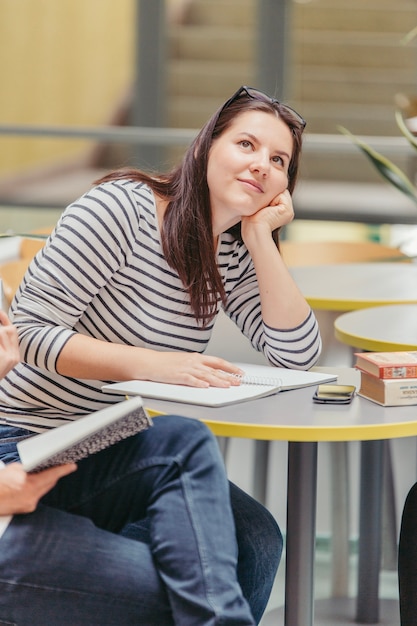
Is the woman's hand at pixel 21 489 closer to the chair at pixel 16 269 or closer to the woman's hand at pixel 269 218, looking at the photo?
the woman's hand at pixel 269 218

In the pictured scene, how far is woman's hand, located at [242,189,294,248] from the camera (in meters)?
1.72

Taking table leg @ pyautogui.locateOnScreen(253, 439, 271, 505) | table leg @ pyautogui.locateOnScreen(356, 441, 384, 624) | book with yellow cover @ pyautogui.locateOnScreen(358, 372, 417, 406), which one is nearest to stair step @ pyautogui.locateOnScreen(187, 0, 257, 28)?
table leg @ pyautogui.locateOnScreen(253, 439, 271, 505)

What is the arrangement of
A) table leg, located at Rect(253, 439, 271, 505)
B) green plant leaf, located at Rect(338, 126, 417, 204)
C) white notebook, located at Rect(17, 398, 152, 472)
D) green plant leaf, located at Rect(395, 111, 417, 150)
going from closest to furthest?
white notebook, located at Rect(17, 398, 152, 472)
green plant leaf, located at Rect(395, 111, 417, 150)
green plant leaf, located at Rect(338, 126, 417, 204)
table leg, located at Rect(253, 439, 271, 505)

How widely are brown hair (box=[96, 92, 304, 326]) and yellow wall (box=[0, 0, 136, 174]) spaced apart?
15.1 ft

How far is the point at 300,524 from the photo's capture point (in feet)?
4.86

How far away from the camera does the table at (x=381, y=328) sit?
1905 mm

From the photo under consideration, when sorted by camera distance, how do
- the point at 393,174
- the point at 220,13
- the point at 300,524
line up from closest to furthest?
1. the point at 300,524
2. the point at 393,174
3. the point at 220,13

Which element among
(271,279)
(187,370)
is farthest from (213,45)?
(187,370)

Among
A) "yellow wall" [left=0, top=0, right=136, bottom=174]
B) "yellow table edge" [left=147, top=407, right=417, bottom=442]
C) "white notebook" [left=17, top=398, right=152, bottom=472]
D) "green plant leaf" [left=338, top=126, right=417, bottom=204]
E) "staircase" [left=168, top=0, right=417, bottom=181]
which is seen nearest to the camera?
"white notebook" [left=17, top=398, right=152, bottom=472]

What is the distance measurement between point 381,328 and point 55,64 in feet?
16.5

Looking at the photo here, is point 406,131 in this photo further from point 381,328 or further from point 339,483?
point 339,483

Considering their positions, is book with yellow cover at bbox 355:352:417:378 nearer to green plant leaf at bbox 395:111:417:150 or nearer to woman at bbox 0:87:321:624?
woman at bbox 0:87:321:624

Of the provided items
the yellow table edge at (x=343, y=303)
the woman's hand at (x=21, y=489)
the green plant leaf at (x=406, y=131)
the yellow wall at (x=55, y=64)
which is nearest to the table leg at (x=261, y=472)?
the yellow table edge at (x=343, y=303)

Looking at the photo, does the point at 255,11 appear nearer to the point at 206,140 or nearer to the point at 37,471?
the point at 206,140
